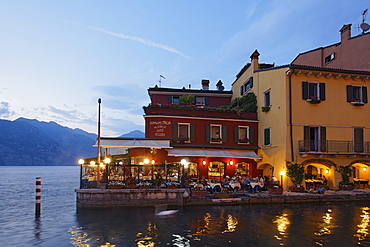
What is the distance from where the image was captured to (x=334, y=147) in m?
25.2

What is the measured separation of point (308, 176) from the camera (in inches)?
1017

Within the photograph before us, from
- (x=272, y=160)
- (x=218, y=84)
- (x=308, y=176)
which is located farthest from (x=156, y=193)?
(x=218, y=84)

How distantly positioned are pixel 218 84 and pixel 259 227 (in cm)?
2672

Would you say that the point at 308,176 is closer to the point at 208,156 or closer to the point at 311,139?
the point at 311,139

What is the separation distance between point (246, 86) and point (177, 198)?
17.4 meters

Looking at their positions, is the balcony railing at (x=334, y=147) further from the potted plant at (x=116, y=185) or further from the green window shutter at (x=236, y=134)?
the potted plant at (x=116, y=185)

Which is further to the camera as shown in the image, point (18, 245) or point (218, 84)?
point (218, 84)

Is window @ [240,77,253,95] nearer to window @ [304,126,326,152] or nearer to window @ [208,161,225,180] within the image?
window @ [304,126,326,152]

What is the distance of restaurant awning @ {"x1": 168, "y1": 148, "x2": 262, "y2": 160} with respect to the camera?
83.9 ft

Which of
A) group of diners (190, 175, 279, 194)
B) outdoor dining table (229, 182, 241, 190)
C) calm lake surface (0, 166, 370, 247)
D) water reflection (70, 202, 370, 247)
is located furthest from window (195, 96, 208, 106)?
water reflection (70, 202, 370, 247)

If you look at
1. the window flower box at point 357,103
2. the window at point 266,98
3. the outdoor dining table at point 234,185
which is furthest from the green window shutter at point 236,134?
the window flower box at point 357,103

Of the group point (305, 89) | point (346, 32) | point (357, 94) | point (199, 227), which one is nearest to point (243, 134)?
point (305, 89)

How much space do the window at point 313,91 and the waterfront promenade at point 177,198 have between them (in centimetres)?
802

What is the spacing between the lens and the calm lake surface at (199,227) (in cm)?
1241
